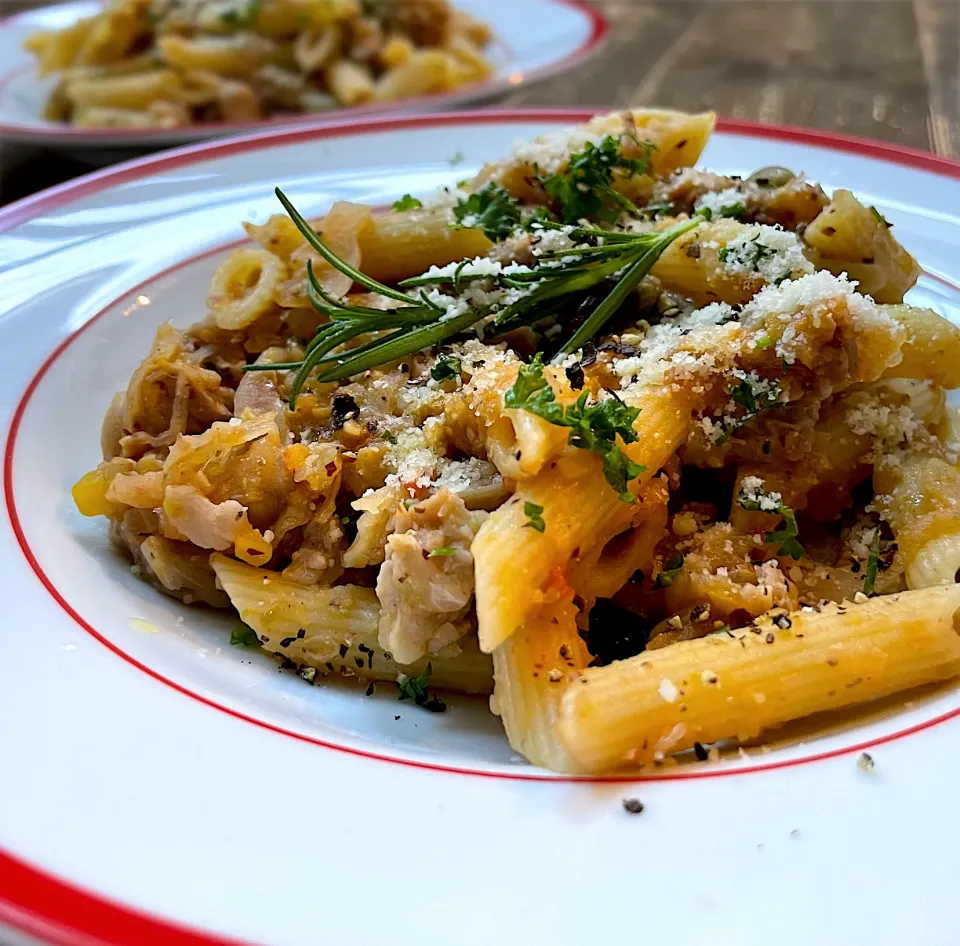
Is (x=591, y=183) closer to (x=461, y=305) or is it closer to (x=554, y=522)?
(x=461, y=305)

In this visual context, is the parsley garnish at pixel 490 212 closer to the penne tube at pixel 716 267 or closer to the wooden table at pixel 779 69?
the penne tube at pixel 716 267

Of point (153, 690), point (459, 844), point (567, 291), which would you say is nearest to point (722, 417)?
point (567, 291)

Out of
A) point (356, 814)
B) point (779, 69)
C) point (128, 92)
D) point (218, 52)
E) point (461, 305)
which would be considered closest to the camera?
point (356, 814)

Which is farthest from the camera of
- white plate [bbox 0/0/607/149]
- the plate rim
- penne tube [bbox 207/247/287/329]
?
white plate [bbox 0/0/607/149]

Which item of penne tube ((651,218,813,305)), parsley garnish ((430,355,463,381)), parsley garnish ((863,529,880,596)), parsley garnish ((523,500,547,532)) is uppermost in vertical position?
penne tube ((651,218,813,305))

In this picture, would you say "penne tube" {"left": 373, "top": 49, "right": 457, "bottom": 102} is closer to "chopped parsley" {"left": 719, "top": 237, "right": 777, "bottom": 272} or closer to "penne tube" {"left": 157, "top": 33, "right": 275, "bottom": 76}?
"penne tube" {"left": 157, "top": 33, "right": 275, "bottom": 76}

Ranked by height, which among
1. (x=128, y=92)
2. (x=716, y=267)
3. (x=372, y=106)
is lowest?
(x=128, y=92)

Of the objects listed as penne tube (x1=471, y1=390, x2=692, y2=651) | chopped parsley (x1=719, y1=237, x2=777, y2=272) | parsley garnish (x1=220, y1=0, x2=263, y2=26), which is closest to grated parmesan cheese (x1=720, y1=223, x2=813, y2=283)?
chopped parsley (x1=719, y1=237, x2=777, y2=272)

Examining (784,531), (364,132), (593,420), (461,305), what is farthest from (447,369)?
(364,132)
